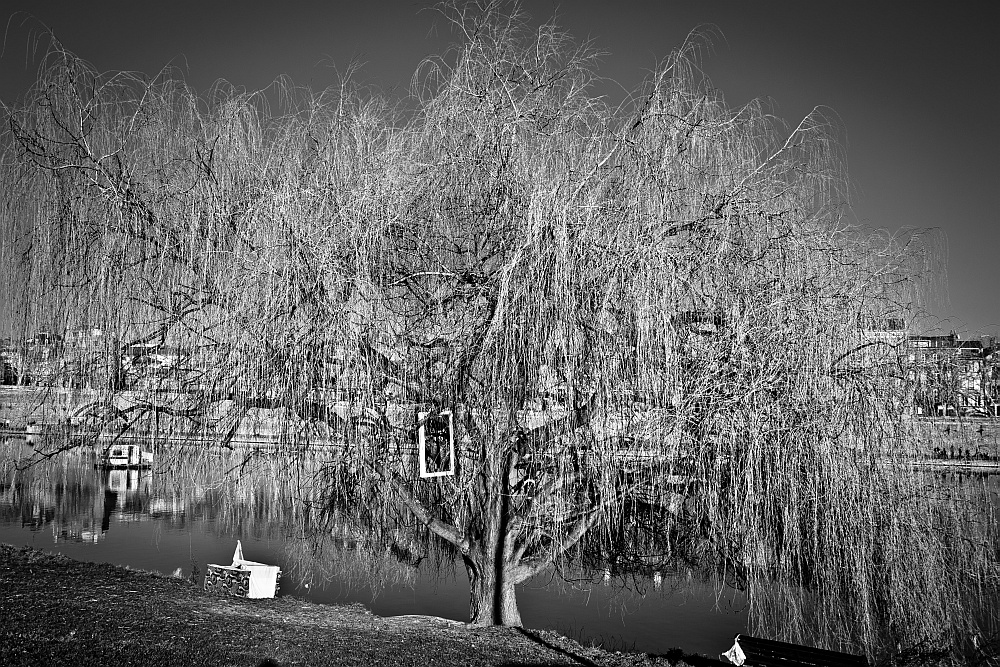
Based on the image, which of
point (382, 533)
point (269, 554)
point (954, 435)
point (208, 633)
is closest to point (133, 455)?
point (382, 533)

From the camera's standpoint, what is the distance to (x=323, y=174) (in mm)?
6418

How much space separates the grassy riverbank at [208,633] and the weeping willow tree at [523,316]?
0.91 m

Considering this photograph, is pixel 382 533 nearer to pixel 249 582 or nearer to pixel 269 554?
pixel 249 582

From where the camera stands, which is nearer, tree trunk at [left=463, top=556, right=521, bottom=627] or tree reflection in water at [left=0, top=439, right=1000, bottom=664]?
tree reflection in water at [left=0, top=439, right=1000, bottom=664]

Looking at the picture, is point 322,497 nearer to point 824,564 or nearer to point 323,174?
point 323,174

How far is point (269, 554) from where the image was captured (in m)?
9.69

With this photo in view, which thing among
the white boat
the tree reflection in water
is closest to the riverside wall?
the tree reflection in water

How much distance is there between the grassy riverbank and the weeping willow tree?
915 mm

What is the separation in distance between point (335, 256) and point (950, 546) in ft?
16.9

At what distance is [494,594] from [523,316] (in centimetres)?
270

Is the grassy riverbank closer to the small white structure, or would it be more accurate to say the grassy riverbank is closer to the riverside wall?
the small white structure

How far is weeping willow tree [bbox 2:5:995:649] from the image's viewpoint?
17.7 feet

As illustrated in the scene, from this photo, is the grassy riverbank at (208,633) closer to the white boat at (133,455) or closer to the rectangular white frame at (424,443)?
the white boat at (133,455)

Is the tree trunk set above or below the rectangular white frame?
below
